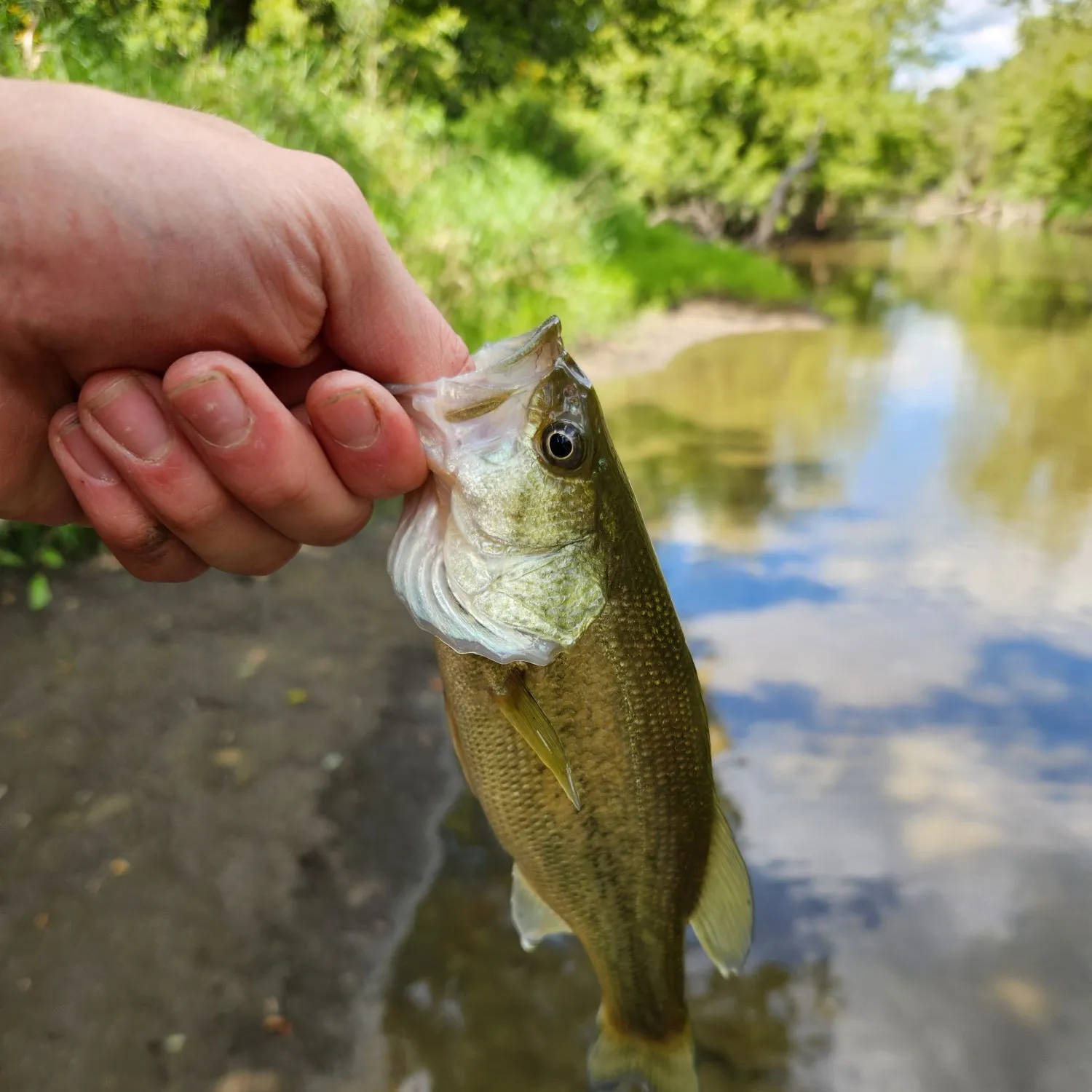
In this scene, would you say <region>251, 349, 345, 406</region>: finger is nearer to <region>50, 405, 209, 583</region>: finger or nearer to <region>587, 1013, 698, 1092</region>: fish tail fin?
<region>50, 405, 209, 583</region>: finger

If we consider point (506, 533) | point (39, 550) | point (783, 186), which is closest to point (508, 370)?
point (506, 533)

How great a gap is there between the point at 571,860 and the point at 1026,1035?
2.22 meters

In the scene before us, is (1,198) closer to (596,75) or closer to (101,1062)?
(101,1062)

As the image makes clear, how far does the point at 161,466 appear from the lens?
170 centimetres

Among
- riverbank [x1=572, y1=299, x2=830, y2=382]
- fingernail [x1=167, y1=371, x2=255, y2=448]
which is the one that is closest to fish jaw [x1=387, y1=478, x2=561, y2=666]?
fingernail [x1=167, y1=371, x2=255, y2=448]

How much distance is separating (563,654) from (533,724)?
0.15m

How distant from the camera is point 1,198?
1438 mm

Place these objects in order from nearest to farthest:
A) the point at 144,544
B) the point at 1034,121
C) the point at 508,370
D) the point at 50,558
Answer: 1. the point at 508,370
2. the point at 144,544
3. the point at 50,558
4. the point at 1034,121

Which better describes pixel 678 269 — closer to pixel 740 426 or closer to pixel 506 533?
pixel 740 426

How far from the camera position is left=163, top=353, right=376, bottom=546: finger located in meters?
1.58

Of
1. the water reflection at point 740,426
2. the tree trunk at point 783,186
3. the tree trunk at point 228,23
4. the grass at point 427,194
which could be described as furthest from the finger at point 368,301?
the tree trunk at point 783,186

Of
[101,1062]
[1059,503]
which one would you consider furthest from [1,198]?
[1059,503]

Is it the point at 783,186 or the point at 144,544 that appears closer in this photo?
the point at 144,544

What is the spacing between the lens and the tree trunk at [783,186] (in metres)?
24.7
